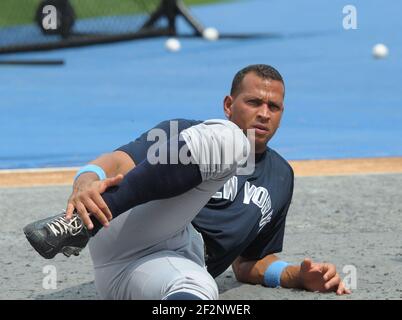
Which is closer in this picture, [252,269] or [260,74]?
[260,74]

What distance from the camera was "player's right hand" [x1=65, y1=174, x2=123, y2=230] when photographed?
4.01 meters

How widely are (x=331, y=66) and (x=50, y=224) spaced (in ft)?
32.9

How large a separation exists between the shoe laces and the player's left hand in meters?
1.18

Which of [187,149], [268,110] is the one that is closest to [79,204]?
[187,149]

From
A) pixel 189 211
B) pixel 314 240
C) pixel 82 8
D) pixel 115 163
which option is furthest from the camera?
pixel 82 8

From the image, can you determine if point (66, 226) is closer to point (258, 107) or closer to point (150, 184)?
point (150, 184)

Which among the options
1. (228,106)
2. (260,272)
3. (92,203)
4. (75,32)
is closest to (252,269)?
(260,272)

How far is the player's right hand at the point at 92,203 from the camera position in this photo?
158 inches

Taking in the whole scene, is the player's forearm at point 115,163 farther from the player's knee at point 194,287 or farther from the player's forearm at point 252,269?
the player's forearm at point 252,269

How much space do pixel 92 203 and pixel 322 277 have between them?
1.24 m

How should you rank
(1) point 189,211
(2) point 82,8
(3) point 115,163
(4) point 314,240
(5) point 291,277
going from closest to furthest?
1. (1) point 189,211
2. (3) point 115,163
3. (5) point 291,277
4. (4) point 314,240
5. (2) point 82,8

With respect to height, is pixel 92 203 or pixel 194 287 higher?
pixel 92 203

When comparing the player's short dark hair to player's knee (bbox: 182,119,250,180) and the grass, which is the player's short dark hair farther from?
the grass

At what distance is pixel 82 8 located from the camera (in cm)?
1658
